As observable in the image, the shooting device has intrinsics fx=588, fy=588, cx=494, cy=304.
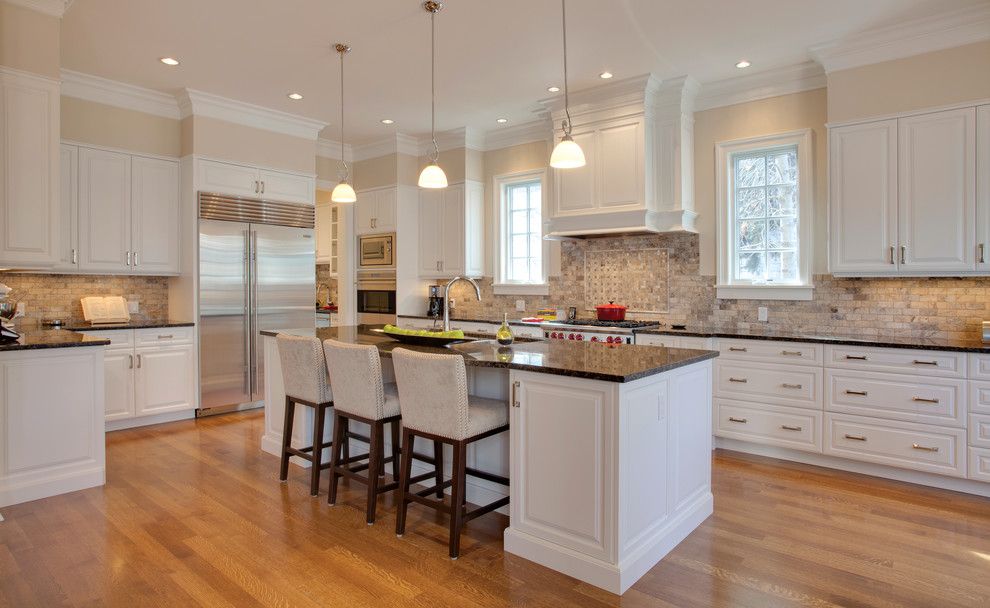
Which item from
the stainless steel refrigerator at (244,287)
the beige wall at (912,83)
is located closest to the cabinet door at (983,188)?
the beige wall at (912,83)

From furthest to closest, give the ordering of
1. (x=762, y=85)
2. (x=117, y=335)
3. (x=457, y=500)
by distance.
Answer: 1. (x=117, y=335)
2. (x=762, y=85)
3. (x=457, y=500)

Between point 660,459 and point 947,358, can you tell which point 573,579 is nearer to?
point 660,459

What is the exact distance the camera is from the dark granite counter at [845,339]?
3.58 metres

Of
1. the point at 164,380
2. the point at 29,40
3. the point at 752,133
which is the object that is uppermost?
the point at 29,40

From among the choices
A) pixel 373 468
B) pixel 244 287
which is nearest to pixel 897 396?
pixel 373 468

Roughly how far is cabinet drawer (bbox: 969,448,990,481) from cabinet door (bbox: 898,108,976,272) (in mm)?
1134

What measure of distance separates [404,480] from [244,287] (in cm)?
360

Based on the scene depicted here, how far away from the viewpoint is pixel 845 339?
157 inches

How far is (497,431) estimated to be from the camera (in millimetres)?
2891

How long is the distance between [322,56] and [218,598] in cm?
375

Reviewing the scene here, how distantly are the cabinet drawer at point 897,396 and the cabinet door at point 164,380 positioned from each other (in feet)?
17.3

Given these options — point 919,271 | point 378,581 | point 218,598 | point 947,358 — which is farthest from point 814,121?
point 218,598

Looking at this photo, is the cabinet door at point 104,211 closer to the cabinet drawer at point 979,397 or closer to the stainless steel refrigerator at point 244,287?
the stainless steel refrigerator at point 244,287

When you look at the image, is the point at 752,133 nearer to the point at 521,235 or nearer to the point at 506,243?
the point at 521,235
